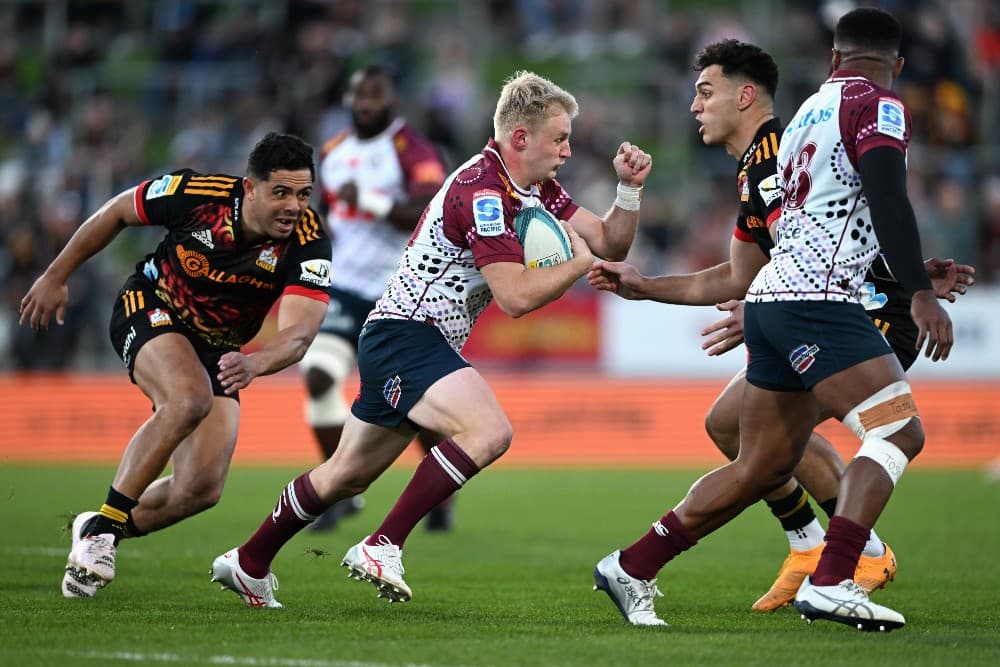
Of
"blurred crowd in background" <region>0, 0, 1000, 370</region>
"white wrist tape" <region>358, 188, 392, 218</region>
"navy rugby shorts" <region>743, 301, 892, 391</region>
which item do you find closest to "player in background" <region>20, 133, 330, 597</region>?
"navy rugby shorts" <region>743, 301, 892, 391</region>

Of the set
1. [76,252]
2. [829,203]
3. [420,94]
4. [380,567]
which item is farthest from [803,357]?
[420,94]

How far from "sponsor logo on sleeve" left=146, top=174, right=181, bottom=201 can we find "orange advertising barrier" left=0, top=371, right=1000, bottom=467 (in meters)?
10.2

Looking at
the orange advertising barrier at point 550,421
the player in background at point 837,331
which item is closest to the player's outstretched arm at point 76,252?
the player in background at point 837,331

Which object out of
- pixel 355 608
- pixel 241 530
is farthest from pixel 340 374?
pixel 355 608

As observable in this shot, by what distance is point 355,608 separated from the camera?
21.9ft

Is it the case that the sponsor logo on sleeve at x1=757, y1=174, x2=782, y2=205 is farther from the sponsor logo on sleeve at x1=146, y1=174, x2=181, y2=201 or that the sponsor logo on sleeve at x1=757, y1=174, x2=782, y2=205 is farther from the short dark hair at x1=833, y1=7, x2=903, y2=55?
the sponsor logo on sleeve at x1=146, y1=174, x2=181, y2=201

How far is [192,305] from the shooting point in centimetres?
732

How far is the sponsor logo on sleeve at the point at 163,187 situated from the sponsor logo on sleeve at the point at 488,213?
1.77 m

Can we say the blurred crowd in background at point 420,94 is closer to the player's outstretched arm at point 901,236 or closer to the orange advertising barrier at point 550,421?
the orange advertising barrier at point 550,421

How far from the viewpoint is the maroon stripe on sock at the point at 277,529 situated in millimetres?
6531

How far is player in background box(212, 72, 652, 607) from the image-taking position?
6.20 meters

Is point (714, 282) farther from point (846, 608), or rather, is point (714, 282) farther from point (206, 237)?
point (206, 237)

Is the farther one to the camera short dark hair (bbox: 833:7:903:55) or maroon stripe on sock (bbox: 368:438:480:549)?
maroon stripe on sock (bbox: 368:438:480:549)

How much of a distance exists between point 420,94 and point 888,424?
16768 mm
